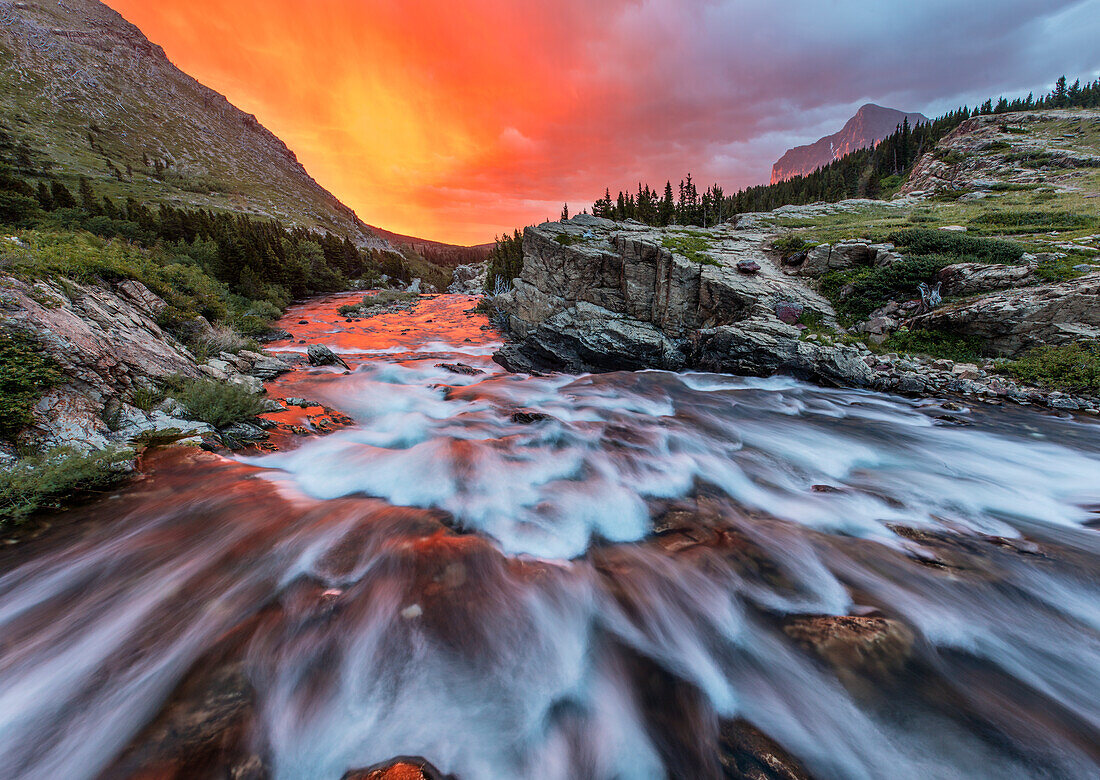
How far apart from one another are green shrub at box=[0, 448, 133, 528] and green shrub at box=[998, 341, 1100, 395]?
19.5 m

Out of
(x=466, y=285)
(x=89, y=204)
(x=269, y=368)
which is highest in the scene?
(x=89, y=204)

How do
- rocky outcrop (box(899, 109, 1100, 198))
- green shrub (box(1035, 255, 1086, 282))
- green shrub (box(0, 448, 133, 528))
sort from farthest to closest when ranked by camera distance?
rocky outcrop (box(899, 109, 1100, 198)), green shrub (box(1035, 255, 1086, 282)), green shrub (box(0, 448, 133, 528))

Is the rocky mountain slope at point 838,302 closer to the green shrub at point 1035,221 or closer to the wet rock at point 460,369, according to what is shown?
the green shrub at point 1035,221

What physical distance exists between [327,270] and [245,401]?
158ft

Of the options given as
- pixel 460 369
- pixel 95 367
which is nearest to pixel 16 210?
pixel 460 369

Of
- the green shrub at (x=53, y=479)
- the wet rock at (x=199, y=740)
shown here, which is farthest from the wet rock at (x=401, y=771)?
the green shrub at (x=53, y=479)

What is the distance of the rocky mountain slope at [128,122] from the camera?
78.8 meters

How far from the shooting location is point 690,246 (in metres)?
17.6

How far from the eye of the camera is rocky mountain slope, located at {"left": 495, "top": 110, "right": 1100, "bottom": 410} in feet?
34.3

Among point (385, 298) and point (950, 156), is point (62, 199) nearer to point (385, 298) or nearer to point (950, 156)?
point (385, 298)

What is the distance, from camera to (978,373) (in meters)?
10.5

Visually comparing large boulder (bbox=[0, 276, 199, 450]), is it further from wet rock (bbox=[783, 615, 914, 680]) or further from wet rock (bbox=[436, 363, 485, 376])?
wet rock (bbox=[783, 615, 914, 680])

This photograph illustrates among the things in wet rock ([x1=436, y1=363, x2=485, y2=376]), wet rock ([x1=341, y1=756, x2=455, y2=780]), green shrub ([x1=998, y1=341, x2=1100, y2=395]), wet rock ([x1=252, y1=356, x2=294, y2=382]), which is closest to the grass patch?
green shrub ([x1=998, y1=341, x2=1100, y2=395])

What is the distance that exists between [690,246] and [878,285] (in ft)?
24.7
